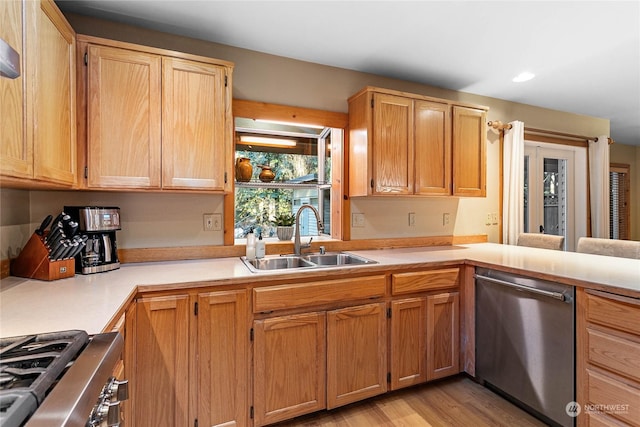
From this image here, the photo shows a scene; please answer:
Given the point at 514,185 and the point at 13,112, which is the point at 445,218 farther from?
the point at 13,112

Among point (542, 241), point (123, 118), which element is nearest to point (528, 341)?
point (542, 241)

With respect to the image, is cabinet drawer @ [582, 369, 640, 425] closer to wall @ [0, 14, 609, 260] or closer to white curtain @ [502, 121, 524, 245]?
wall @ [0, 14, 609, 260]

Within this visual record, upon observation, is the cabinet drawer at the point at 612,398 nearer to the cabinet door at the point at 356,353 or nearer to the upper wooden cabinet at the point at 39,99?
the cabinet door at the point at 356,353

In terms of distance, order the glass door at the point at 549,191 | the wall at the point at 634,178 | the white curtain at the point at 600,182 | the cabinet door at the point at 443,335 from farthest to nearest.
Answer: the wall at the point at 634,178
the white curtain at the point at 600,182
the glass door at the point at 549,191
the cabinet door at the point at 443,335

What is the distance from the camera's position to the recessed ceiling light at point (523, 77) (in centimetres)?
270

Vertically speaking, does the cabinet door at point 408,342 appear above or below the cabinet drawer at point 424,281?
below

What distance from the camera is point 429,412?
1.93m

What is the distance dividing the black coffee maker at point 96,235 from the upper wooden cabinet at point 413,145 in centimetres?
166

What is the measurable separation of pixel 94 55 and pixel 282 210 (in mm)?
1580

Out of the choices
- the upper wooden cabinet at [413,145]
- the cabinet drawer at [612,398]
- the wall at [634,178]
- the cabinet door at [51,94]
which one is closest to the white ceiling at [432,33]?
the upper wooden cabinet at [413,145]

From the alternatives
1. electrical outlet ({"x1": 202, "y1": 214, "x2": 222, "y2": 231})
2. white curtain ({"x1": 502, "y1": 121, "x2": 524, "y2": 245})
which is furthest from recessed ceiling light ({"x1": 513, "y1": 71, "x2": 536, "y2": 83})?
electrical outlet ({"x1": 202, "y1": 214, "x2": 222, "y2": 231})

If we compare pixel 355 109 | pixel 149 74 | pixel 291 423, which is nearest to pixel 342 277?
pixel 291 423

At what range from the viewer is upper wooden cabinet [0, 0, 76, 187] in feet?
3.67

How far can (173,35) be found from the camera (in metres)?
2.11
